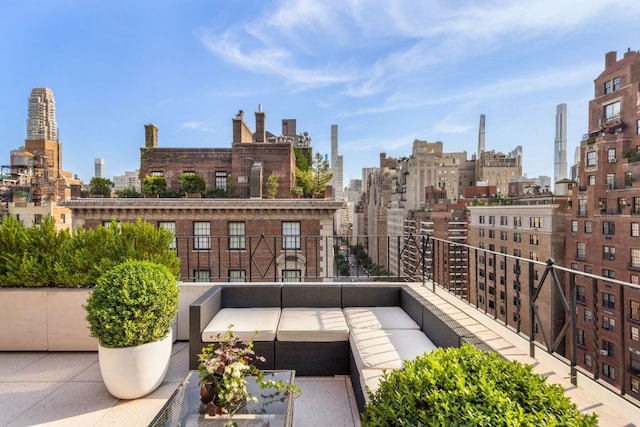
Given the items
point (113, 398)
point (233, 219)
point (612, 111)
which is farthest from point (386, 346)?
point (612, 111)

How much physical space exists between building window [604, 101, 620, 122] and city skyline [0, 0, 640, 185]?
→ 3.18 m

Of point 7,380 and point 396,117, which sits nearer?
point 7,380

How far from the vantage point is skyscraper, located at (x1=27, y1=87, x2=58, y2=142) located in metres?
106

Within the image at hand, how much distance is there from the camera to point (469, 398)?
51.8 inches

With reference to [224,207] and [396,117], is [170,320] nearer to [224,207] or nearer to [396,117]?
[224,207]

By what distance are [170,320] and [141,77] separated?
55.6ft

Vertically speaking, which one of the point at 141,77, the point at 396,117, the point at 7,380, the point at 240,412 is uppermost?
the point at 396,117

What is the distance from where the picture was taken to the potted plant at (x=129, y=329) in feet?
11.0

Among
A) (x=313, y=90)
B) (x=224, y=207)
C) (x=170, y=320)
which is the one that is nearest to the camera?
(x=170, y=320)

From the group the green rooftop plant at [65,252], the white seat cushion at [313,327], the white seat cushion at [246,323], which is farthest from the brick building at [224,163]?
the white seat cushion at [313,327]

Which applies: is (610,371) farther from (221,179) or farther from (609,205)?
(221,179)

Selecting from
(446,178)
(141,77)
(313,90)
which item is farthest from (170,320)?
(446,178)

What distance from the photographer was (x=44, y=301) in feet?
14.5

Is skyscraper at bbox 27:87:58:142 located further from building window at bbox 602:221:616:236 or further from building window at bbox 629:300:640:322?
building window at bbox 629:300:640:322
